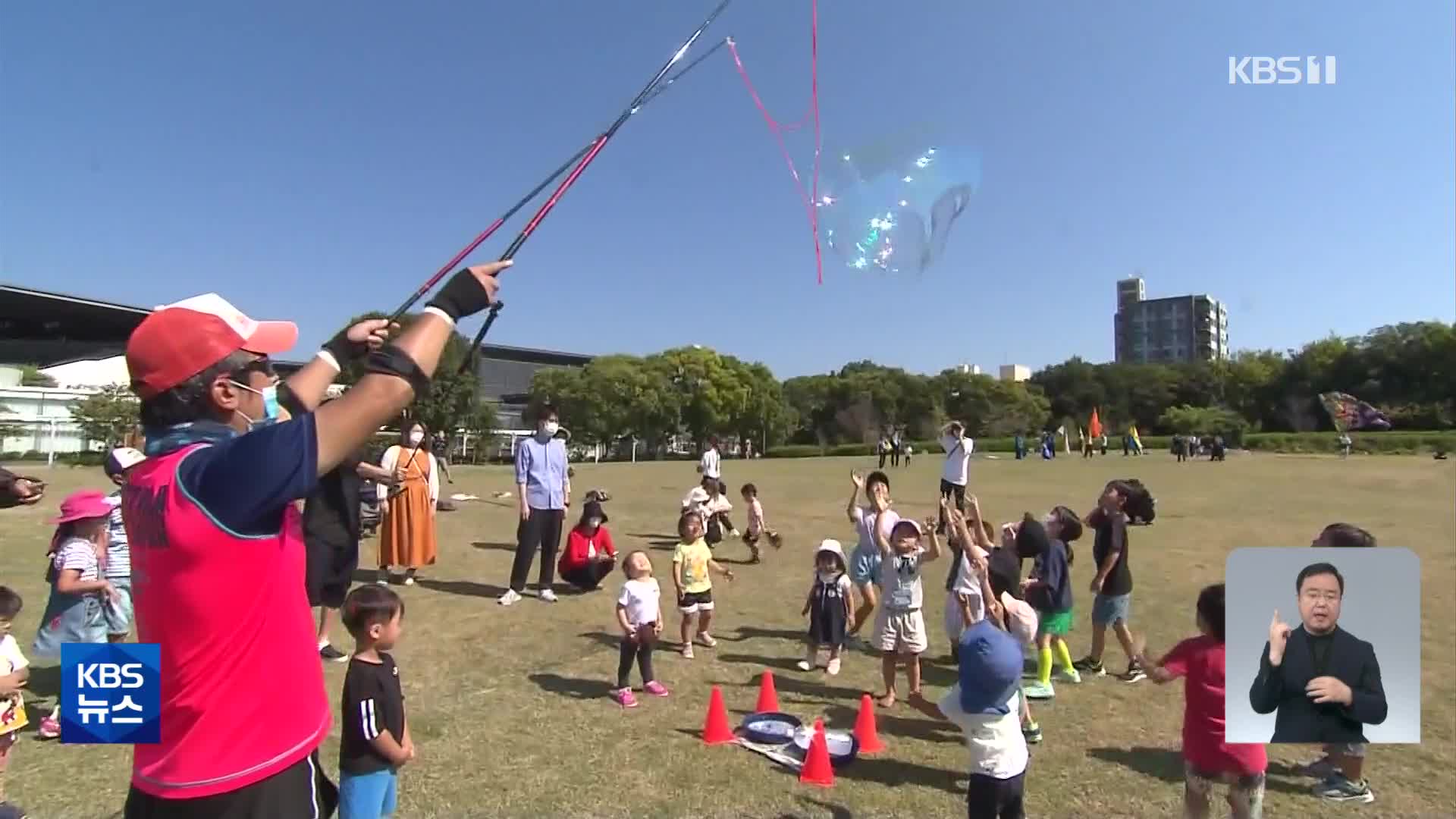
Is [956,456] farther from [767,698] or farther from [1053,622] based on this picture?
[767,698]

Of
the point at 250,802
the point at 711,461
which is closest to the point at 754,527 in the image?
the point at 711,461

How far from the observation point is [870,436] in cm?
7275

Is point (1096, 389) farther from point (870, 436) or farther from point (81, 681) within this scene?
point (81, 681)

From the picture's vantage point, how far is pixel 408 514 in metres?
10.0

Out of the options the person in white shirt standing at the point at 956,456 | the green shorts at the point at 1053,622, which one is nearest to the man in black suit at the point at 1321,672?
the green shorts at the point at 1053,622

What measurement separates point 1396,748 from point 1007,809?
375 centimetres

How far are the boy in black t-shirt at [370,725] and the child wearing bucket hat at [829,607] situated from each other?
14.5 ft

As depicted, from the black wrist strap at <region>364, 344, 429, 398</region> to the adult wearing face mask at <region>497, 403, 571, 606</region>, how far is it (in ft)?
25.8

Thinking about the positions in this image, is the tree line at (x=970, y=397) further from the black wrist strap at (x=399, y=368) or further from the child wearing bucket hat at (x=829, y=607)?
the black wrist strap at (x=399, y=368)

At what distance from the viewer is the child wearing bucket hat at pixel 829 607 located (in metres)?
7.44

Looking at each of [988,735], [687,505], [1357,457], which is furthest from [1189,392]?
[988,735]

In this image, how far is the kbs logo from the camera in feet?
6.00

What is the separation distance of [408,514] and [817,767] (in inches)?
265

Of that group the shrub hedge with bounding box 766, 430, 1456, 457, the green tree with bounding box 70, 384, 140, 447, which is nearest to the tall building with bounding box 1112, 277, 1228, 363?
the shrub hedge with bounding box 766, 430, 1456, 457
